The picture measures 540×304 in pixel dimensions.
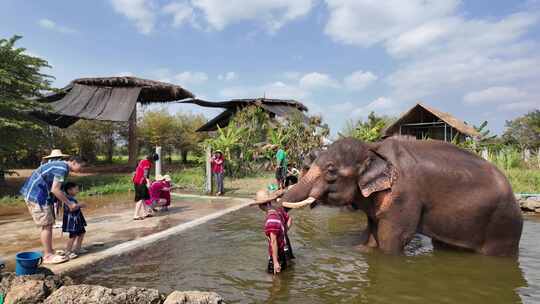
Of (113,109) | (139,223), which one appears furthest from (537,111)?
(139,223)

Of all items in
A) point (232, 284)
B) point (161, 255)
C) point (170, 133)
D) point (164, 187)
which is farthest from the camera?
point (170, 133)

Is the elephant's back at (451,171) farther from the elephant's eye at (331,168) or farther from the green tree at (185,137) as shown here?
the green tree at (185,137)

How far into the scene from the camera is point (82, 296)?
3379mm

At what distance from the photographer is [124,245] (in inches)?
221

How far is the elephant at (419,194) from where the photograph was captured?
4.79m

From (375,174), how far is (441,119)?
1802cm

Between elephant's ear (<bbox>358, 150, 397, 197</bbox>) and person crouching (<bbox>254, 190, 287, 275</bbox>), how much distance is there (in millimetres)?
1224

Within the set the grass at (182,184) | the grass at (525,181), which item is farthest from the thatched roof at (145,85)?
the grass at (525,181)

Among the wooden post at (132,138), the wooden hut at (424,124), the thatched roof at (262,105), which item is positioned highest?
the thatched roof at (262,105)

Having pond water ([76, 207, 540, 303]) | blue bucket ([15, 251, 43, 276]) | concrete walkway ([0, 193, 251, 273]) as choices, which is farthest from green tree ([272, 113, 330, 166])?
blue bucket ([15, 251, 43, 276])

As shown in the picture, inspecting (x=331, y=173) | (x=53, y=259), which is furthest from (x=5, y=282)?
(x=331, y=173)

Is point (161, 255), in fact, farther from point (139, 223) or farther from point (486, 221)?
point (486, 221)

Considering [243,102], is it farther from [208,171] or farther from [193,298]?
[193,298]

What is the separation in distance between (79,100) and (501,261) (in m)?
18.9
